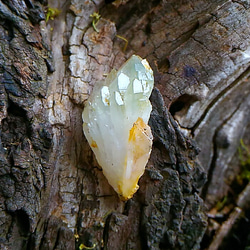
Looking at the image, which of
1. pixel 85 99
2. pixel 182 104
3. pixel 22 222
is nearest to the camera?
pixel 22 222

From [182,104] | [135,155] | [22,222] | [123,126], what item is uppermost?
[182,104]

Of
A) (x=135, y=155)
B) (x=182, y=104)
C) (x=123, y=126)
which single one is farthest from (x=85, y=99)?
(x=182, y=104)

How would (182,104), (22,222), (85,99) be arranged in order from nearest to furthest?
(22,222)
(85,99)
(182,104)

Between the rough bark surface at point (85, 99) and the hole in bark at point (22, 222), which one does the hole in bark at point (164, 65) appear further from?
the hole in bark at point (22, 222)

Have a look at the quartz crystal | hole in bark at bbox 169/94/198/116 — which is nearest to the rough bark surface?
hole in bark at bbox 169/94/198/116

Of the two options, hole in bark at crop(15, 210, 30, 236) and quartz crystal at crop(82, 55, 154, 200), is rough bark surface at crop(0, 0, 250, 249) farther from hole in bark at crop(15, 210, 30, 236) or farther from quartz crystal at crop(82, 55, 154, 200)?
quartz crystal at crop(82, 55, 154, 200)

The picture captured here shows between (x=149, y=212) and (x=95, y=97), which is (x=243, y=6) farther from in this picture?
(x=149, y=212)

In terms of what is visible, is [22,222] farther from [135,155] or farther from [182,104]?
[182,104]

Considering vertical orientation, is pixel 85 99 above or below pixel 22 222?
above
